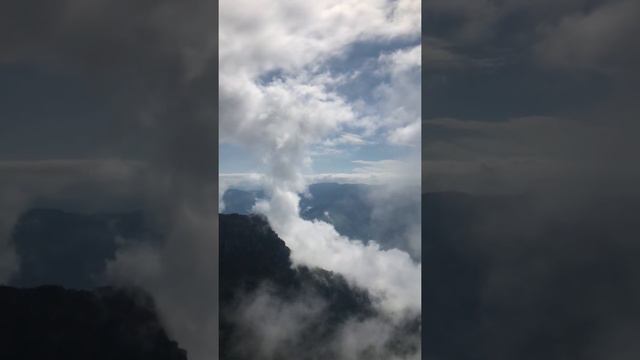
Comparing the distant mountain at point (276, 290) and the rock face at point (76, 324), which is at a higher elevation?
the rock face at point (76, 324)

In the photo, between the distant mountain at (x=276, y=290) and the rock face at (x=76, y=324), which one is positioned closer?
the rock face at (x=76, y=324)

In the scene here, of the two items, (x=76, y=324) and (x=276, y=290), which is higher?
(x=76, y=324)

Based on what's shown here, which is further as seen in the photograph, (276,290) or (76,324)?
(276,290)

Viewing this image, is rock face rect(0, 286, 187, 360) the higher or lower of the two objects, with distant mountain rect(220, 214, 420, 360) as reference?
higher

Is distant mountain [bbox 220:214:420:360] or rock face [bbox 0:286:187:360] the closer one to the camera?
rock face [bbox 0:286:187:360]

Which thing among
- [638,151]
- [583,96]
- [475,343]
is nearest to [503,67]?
[583,96]

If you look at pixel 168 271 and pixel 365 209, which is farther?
pixel 365 209

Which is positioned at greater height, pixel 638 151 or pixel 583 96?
pixel 583 96

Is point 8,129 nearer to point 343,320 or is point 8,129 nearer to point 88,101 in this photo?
point 88,101
